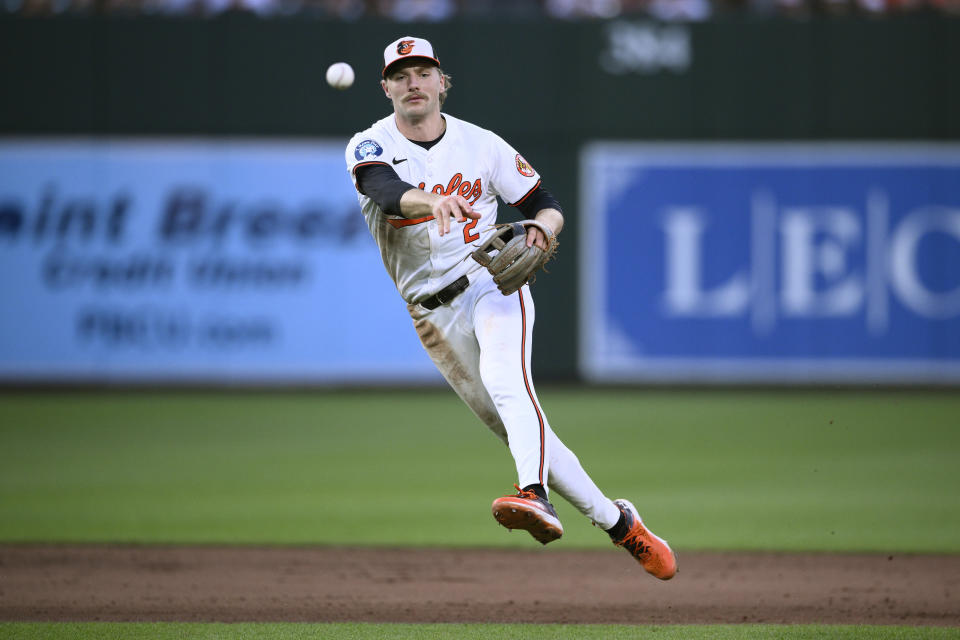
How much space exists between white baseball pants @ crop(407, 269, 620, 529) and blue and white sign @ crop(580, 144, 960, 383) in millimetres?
9907

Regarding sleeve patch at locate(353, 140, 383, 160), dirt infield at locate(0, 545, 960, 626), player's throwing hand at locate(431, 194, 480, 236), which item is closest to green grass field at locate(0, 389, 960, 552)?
dirt infield at locate(0, 545, 960, 626)

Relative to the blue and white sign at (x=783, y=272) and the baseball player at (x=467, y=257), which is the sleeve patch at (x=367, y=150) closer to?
the baseball player at (x=467, y=257)

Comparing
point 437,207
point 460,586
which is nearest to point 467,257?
point 437,207

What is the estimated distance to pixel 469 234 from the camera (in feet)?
17.7

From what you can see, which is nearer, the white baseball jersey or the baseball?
the white baseball jersey

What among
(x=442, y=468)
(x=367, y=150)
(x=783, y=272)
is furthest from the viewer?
(x=783, y=272)

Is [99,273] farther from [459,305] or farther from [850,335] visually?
[459,305]

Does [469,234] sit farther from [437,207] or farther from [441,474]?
[441,474]

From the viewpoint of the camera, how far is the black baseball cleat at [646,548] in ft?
17.6

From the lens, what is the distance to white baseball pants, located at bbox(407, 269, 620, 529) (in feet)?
16.5

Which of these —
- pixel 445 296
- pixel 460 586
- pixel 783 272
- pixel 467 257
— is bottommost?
pixel 460 586

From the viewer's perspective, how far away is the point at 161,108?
15.4 meters

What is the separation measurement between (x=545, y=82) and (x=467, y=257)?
10.6 m

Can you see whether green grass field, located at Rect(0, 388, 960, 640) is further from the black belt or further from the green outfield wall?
the green outfield wall
